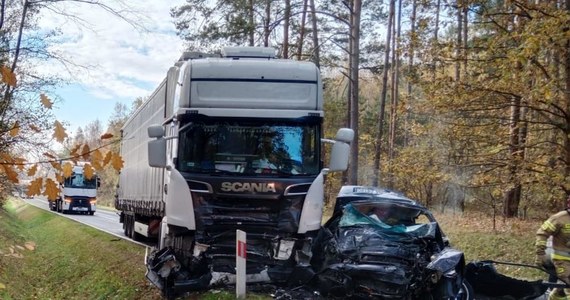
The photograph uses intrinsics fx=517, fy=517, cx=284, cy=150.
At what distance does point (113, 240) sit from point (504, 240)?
11.5m

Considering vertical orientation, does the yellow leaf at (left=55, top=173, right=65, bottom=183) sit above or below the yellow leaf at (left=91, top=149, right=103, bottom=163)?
below

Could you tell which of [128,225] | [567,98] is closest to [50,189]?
[567,98]

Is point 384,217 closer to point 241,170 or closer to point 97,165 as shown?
point 241,170

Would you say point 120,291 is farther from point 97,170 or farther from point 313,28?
point 313,28

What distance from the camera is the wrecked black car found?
242 inches

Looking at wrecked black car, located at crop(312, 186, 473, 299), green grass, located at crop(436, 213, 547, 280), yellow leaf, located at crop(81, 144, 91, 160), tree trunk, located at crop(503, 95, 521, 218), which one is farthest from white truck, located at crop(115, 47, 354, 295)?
tree trunk, located at crop(503, 95, 521, 218)

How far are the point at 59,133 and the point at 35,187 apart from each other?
0.99 ft

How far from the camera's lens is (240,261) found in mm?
6641

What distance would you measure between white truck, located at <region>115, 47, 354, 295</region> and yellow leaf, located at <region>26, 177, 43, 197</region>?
172 inches

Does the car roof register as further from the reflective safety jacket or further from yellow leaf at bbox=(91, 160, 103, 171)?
yellow leaf at bbox=(91, 160, 103, 171)

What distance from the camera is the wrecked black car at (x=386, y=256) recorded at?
6.14 meters

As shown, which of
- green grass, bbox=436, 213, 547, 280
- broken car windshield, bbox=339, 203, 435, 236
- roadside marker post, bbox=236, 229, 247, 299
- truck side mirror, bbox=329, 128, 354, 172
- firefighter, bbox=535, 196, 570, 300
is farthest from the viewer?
green grass, bbox=436, 213, 547, 280

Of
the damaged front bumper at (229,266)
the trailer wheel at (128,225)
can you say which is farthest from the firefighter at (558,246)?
the trailer wheel at (128,225)

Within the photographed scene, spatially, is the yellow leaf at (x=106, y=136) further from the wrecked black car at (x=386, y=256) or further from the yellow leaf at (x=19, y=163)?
the wrecked black car at (x=386, y=256)
